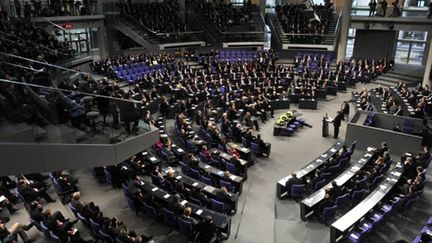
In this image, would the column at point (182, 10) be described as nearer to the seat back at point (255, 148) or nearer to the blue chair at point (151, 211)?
the seat back at point (255, 148)

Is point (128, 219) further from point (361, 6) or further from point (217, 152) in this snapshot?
point (361, 6)

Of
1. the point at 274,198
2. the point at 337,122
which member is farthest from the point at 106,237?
the point at 337,122

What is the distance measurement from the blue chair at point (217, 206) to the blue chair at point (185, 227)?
1.29 m

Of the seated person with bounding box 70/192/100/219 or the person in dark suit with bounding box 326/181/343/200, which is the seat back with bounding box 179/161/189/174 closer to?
the seated person with bounding box 70/192/100/219

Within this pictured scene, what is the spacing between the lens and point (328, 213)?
11.0 metres

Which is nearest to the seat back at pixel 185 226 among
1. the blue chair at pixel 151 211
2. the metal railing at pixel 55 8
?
the blue chair at pixel 151 211

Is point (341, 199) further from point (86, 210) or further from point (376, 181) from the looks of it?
point (86, 210)

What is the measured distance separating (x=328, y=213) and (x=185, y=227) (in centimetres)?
436

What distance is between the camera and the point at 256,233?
420 inches

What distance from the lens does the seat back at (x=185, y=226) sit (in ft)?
33.3

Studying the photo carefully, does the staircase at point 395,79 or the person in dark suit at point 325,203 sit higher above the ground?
the staircase at point 395,79

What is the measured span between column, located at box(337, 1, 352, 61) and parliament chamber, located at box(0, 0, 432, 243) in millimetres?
161

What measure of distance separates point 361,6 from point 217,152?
2542 centimetres

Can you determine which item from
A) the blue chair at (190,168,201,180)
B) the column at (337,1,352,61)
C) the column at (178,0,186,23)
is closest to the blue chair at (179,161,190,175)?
the blue chair at (190,168,201,180)
